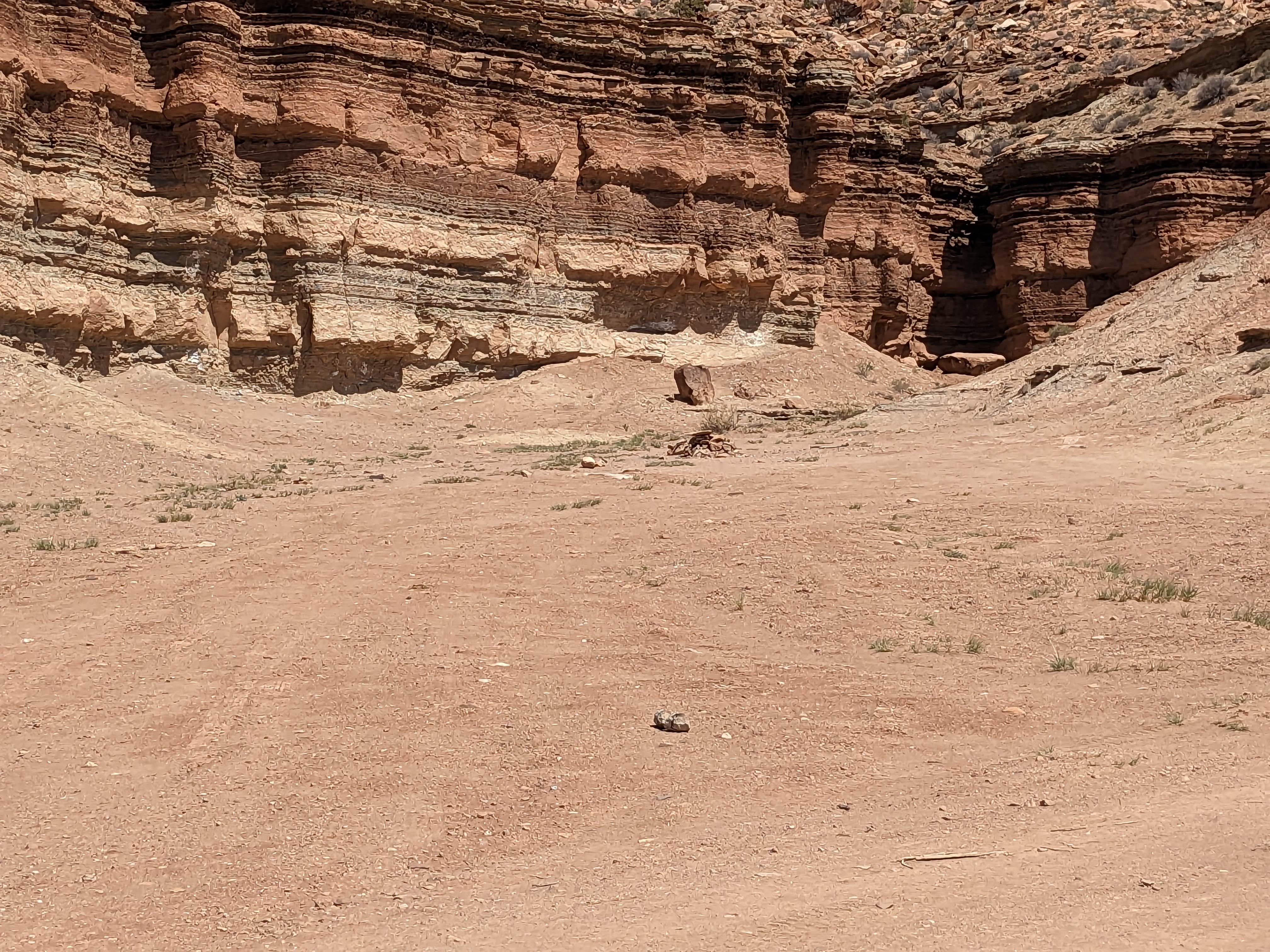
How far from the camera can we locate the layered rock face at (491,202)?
2050 cm

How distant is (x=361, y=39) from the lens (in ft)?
76.2

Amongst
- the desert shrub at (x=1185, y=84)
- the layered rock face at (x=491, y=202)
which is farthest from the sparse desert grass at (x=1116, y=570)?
the desert shrub at (x=1185, y=84)

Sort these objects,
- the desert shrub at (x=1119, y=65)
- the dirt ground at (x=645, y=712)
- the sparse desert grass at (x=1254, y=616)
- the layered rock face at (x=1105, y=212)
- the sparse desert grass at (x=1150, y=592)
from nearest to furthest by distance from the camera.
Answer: the dirt ground at (x=645, y=712)
the sparse desert grass at (x=1254, y=616)
the sparse desert grass at (x=1150, y=592)
the layered rock face at (x=1105, y=212)
the desert shrub at (x=1119, y=65)

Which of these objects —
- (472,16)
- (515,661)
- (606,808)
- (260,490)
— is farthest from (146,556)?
(472,16)

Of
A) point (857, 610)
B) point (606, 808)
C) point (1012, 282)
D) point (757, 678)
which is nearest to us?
point (606, 808)

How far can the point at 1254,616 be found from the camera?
7.71 meters

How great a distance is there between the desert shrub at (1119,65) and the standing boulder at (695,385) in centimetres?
2063

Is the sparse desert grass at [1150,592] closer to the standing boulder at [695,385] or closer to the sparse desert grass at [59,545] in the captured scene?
the sparse desert grass at [59,545]

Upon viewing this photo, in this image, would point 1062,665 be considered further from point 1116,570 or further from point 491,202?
point 491,202

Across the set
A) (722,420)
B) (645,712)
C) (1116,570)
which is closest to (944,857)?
(645,712)

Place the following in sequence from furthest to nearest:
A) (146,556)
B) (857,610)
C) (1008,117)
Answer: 1. (1008,117)
2. (146,556)
3. (857,610)

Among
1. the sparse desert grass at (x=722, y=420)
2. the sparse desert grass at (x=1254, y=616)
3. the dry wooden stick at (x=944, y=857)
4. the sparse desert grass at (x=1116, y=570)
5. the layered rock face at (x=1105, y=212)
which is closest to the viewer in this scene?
the dry wooden stick at (x=944, y=857)

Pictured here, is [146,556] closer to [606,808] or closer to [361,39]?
[606,808]

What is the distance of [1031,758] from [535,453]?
1332 cm
